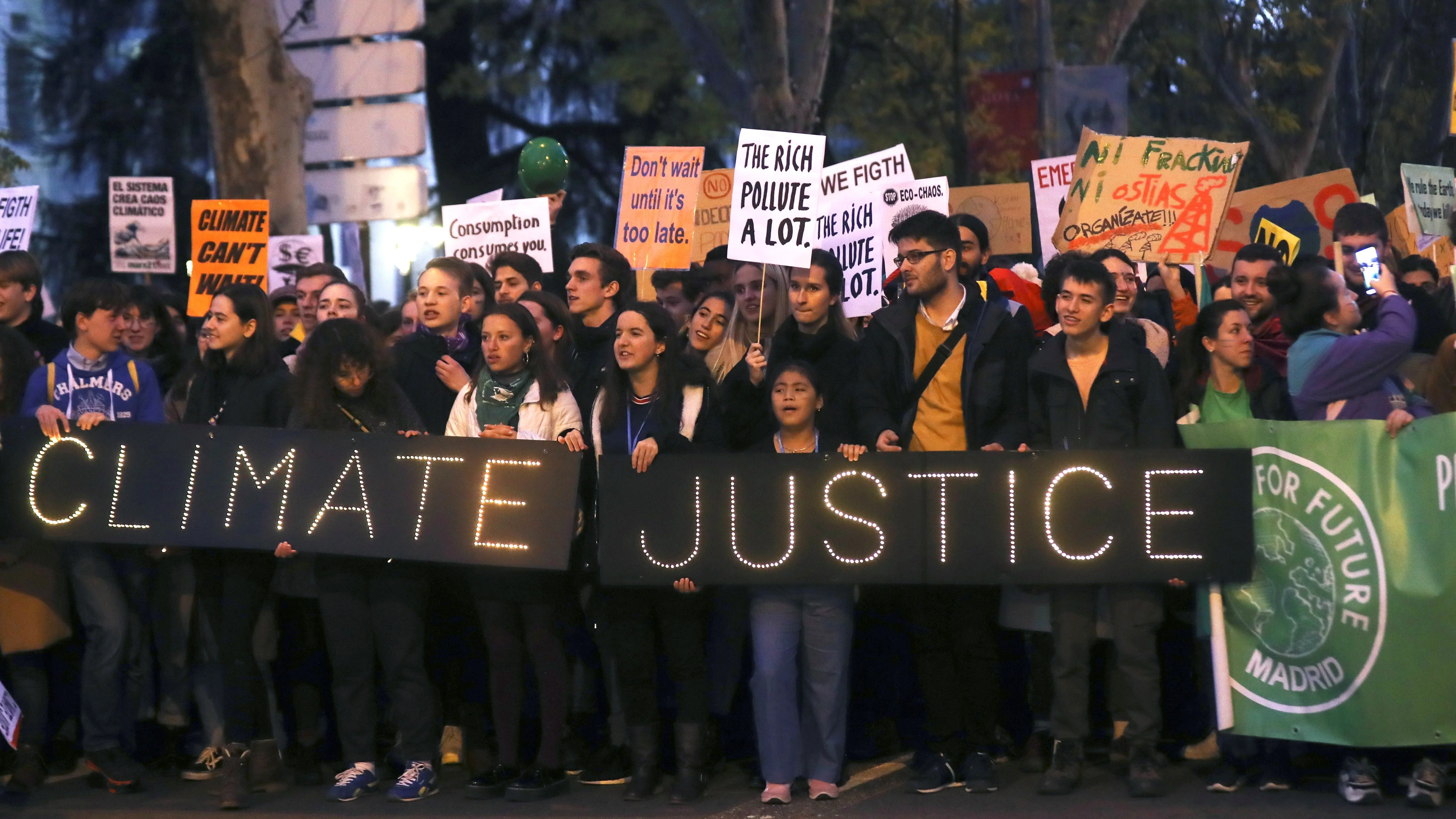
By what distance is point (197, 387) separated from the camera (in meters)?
7.58

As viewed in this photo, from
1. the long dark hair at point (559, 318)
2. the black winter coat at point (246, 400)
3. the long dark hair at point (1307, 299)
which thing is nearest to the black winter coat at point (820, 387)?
the long dark hair at point (559, 318)

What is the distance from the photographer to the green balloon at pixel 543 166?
1047 cm

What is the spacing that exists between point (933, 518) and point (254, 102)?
9.80m

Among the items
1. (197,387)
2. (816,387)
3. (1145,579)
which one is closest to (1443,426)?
(1145,579)

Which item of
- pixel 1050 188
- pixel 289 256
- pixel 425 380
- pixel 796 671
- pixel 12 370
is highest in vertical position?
pixel 1050 188

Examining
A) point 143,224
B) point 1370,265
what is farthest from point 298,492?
point 143,224

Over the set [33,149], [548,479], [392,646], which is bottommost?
[392,646]

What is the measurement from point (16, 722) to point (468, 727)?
68.9 inches

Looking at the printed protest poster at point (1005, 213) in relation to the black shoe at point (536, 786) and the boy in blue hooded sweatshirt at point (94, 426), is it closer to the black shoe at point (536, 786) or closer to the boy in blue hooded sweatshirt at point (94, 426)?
the black shoe at point (536, 786)

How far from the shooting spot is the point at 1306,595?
6.77 metres

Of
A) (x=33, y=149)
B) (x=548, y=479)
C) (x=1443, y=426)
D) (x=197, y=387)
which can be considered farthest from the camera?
(x=33, y=149)

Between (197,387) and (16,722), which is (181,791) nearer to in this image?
(16,722)

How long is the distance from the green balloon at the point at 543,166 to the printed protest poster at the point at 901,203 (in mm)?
2429

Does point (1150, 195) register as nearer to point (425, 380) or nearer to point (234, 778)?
point (425, 380)
